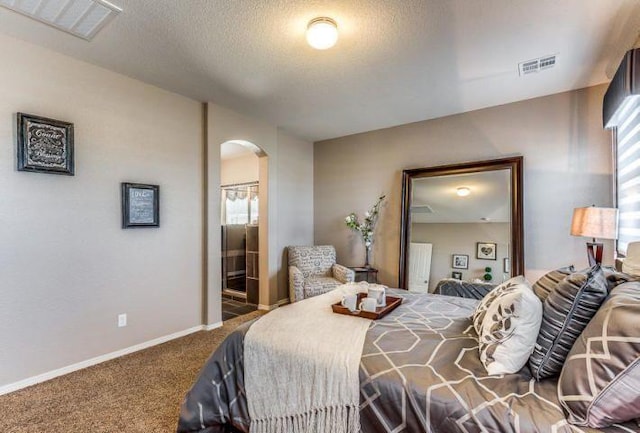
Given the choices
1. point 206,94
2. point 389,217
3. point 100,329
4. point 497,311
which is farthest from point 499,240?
point 100,329

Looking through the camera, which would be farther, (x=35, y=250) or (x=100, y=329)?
(x=100, y=329)

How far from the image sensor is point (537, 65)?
2.80 m

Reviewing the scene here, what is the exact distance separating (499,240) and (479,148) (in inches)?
46.0

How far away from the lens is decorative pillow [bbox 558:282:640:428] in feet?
3.23

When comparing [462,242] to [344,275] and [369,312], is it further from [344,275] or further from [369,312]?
[369,312]

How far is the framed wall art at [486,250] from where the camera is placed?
3678 mm

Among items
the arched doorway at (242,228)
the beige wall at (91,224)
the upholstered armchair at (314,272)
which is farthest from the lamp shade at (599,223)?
the beige wall at (91,224)

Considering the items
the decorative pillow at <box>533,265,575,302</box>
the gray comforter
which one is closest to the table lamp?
the decorative pillow at <box>533,265,575,302</box>

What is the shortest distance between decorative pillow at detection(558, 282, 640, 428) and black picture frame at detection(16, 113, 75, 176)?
3546 mm

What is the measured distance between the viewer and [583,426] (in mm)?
1019

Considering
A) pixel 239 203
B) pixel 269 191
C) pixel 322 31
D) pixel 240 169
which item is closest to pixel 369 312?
pixel 322 31

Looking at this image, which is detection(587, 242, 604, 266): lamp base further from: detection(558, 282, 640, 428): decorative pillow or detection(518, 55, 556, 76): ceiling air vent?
detection(558, 282, 640, 428): decorative pillow

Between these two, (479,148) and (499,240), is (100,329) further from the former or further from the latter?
(479,148)

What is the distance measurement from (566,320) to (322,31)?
2.18 m
